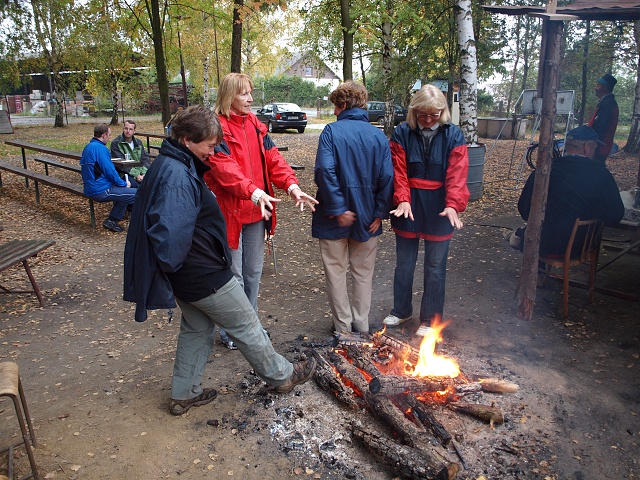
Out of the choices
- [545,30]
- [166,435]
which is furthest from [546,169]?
[166,435]

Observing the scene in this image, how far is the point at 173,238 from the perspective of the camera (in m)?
2.83

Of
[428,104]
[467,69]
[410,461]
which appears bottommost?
[410,461]

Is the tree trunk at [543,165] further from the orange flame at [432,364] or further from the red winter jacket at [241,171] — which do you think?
the red winter jacket at [241,171]

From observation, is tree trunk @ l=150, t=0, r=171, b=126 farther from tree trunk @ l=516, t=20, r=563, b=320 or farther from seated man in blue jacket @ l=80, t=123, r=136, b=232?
tree trunk @ l=516, t=20, r=563, b=320

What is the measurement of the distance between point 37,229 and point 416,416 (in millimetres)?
7205

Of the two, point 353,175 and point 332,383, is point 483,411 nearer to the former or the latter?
point 332,383

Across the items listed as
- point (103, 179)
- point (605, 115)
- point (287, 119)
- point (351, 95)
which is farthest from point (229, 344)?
point (287, 119)

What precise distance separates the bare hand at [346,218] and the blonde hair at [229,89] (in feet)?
3.59

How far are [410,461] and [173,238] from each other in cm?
168

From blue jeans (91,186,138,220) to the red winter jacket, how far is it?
4.67 metres

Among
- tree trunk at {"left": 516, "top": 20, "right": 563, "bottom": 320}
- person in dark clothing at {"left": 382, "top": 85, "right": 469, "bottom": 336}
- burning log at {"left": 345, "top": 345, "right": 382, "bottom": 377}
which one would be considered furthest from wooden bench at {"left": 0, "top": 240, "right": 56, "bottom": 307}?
tree trunk at {"left": 516, "top": 20, "right": 563, "bottom": 320}

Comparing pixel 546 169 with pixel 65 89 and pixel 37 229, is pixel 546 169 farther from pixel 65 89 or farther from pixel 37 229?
pixel 65 89

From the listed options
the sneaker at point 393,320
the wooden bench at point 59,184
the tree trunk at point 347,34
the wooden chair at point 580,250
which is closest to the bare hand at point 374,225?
the sneaker at point 393,320

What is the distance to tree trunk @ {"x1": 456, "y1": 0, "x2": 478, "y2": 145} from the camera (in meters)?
9.29
